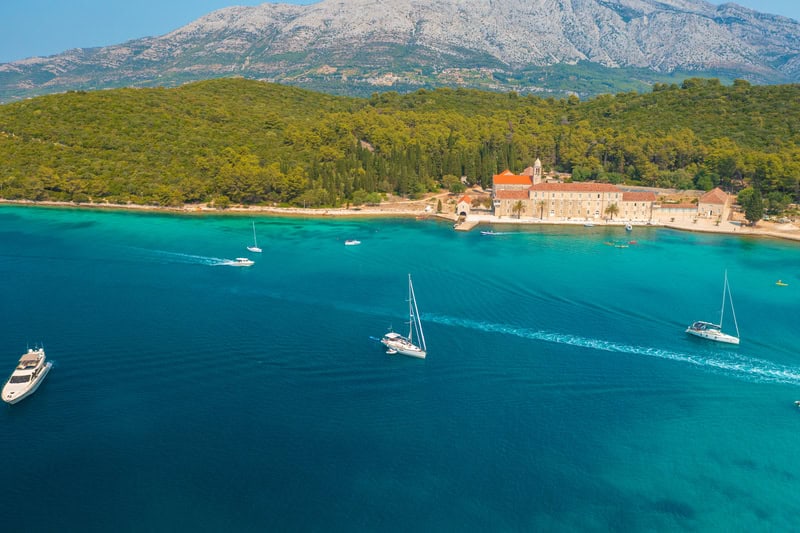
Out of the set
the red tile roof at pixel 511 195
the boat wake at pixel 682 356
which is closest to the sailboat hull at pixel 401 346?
the boat wake at pixel 682 356

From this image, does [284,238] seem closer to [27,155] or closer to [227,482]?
[227,482]

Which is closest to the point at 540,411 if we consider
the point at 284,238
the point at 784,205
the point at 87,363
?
the point at 87,363

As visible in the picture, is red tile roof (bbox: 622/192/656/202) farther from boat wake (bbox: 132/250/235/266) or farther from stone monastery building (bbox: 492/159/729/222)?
boat wake (bbox: 132/250/235/266)

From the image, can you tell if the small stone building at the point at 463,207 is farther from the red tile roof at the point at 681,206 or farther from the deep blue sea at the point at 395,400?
the red tile roof at the point at 681,206

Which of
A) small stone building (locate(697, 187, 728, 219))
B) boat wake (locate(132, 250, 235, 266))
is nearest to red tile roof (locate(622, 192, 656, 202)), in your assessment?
small stone building (locate(697, 187, 728, 219))

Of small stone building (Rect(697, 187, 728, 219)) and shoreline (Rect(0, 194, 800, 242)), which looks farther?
small stone building (Rect(697, 187, 728, 219))

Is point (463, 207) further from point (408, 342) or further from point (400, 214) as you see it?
point (408, 342)
